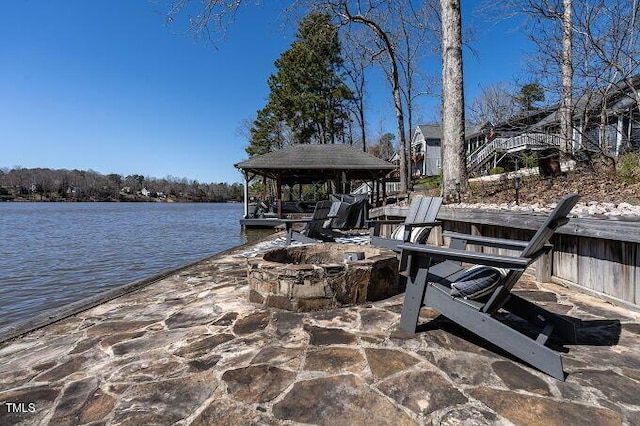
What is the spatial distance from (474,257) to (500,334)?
1.64 feet

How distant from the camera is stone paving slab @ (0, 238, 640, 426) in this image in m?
1.55

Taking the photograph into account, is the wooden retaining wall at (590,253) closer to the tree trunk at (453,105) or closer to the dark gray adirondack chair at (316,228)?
the tree trunk at (453,105)

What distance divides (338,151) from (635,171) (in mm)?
12701

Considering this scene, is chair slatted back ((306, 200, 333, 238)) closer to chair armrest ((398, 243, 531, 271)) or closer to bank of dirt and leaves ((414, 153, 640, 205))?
bank of dirt and leaves ((414, 153, 640, 205))

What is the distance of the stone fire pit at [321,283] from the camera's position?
3000 millimetres

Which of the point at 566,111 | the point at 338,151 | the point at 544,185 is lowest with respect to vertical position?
the point at 544,185

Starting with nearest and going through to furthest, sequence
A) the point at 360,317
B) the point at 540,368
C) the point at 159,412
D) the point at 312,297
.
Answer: the point at 159,412, the point at 540,368, the point at 360,317, the point at 312,297

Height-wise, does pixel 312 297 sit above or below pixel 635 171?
below

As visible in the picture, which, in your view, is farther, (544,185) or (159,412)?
(544,185)

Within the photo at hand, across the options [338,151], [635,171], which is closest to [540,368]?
[635,171]

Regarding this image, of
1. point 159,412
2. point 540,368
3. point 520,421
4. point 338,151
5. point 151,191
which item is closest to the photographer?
point 520,421

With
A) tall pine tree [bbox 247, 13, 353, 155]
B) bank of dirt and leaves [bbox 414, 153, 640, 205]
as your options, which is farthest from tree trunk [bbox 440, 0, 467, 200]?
tall pine tree [bbox 247, 13, 353, 155]

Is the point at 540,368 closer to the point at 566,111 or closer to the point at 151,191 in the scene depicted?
the point at 566,111

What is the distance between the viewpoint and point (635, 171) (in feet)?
15.7
